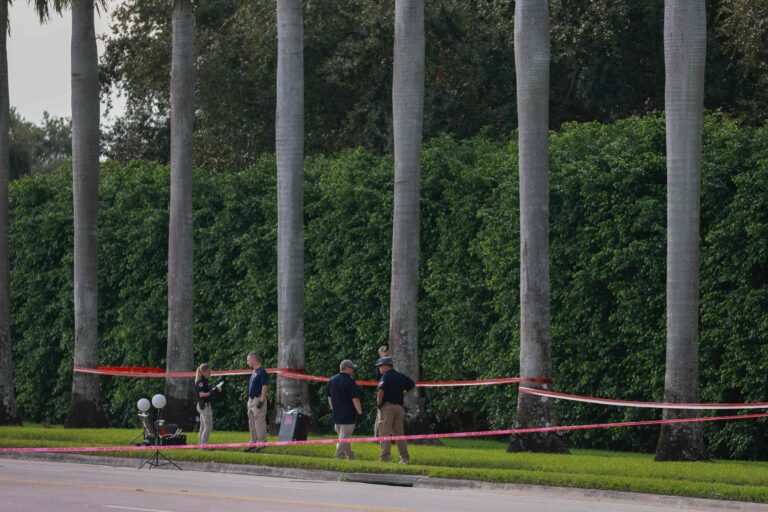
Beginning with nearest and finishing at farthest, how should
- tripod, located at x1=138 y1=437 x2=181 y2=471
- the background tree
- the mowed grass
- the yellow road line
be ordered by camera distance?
the yellow road line → the mowed grass → tripod, located at x1=138 y1=437 x2=181 y2=471 → the background tree

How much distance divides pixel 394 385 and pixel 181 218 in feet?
32.8

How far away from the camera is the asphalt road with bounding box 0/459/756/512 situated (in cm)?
1794

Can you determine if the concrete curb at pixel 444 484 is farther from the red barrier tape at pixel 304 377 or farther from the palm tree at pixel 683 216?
the red barrier tape at pixel 304 377

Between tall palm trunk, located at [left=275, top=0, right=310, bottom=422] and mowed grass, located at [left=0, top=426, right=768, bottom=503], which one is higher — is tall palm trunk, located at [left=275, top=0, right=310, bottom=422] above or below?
above

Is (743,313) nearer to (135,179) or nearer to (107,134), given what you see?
(135,179)

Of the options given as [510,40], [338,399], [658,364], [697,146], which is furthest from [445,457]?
[510,40]

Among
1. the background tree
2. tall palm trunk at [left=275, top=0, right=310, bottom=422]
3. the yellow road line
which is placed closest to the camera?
the yellow road line

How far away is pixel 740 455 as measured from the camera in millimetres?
26531

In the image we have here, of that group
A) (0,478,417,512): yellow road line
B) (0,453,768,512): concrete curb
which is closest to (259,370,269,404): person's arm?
(0,453,768,512): concrete curb

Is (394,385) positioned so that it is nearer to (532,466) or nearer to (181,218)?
(532,466)

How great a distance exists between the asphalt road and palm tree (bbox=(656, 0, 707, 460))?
4304 millimetres

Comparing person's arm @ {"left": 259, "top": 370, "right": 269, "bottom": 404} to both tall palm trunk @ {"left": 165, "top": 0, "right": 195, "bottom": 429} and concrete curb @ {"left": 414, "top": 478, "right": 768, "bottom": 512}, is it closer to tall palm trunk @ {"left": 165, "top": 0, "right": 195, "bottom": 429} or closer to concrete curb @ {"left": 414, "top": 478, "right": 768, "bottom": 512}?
concrete curb @ {"left": 414, "top": 478, "right": 768, "bottom": 512}

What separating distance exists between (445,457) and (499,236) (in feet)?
21.2

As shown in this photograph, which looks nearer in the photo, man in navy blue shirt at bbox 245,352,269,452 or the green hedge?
the green hedge
